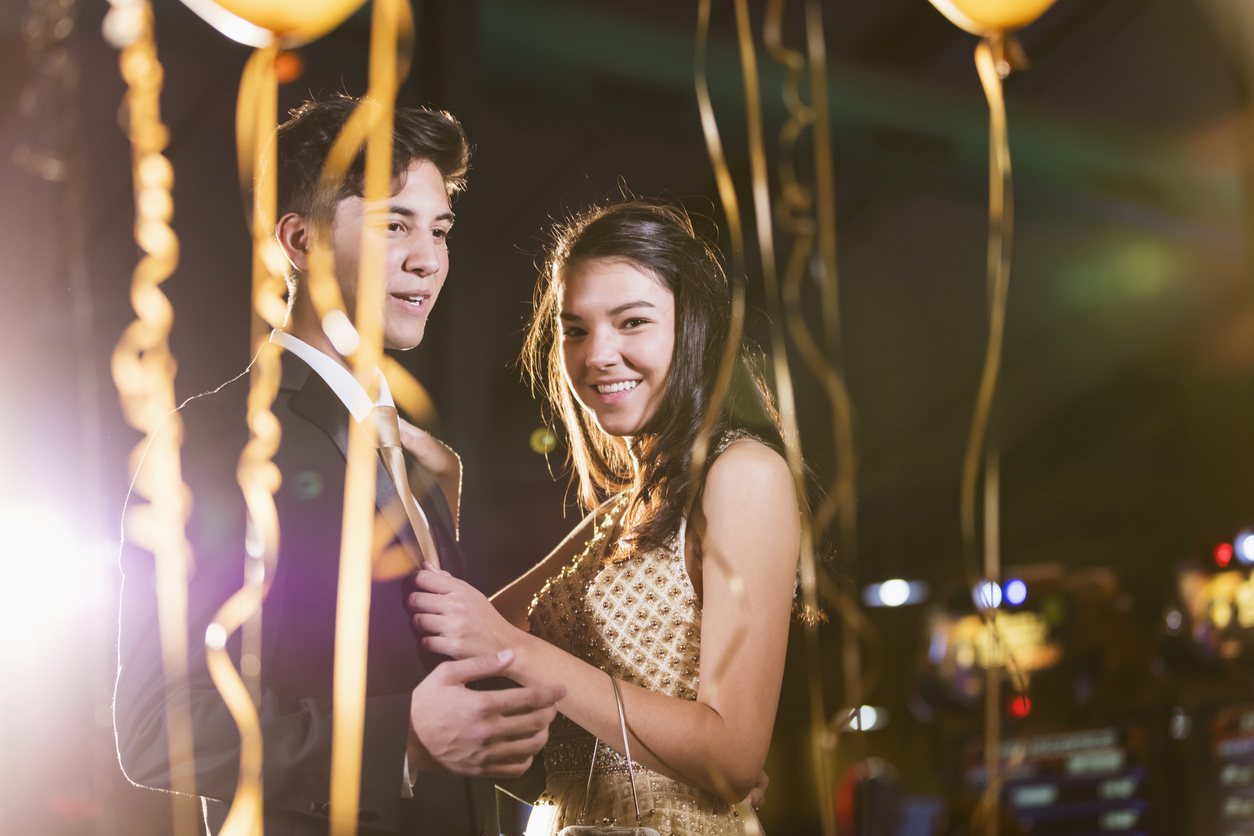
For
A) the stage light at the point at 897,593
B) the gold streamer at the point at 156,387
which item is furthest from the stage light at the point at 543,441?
the stage light at the point at 897,593

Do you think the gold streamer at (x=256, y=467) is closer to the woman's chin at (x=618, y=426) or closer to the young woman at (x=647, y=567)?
the young woman at (x=647, y=567)

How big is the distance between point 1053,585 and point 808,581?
2.56 m

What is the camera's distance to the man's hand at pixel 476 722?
84cm

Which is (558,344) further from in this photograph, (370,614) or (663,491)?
(370,614)

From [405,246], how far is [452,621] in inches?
14.9

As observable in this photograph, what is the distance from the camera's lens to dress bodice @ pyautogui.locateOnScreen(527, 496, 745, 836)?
2.89 feet

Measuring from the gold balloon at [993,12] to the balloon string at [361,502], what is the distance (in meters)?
0.58

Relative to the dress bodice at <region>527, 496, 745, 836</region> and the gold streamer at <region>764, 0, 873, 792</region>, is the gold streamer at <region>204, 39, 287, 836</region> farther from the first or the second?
the gold streamer at <region>764, 0, 873, 792</region>

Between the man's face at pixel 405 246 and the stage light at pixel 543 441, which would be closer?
the man's face at pixel 405 246

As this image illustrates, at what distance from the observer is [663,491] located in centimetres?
96

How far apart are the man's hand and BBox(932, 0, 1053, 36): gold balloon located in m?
0.76

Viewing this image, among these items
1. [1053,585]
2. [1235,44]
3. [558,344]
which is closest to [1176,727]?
[1053,585]

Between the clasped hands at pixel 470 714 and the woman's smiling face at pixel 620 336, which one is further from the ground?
the woman's smiling face at pixel 620 336

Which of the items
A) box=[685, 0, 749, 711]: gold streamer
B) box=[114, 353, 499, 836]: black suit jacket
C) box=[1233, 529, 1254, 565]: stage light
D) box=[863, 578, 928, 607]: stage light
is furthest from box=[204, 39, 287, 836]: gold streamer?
box=[863, 578, 928, 607]: stage light
